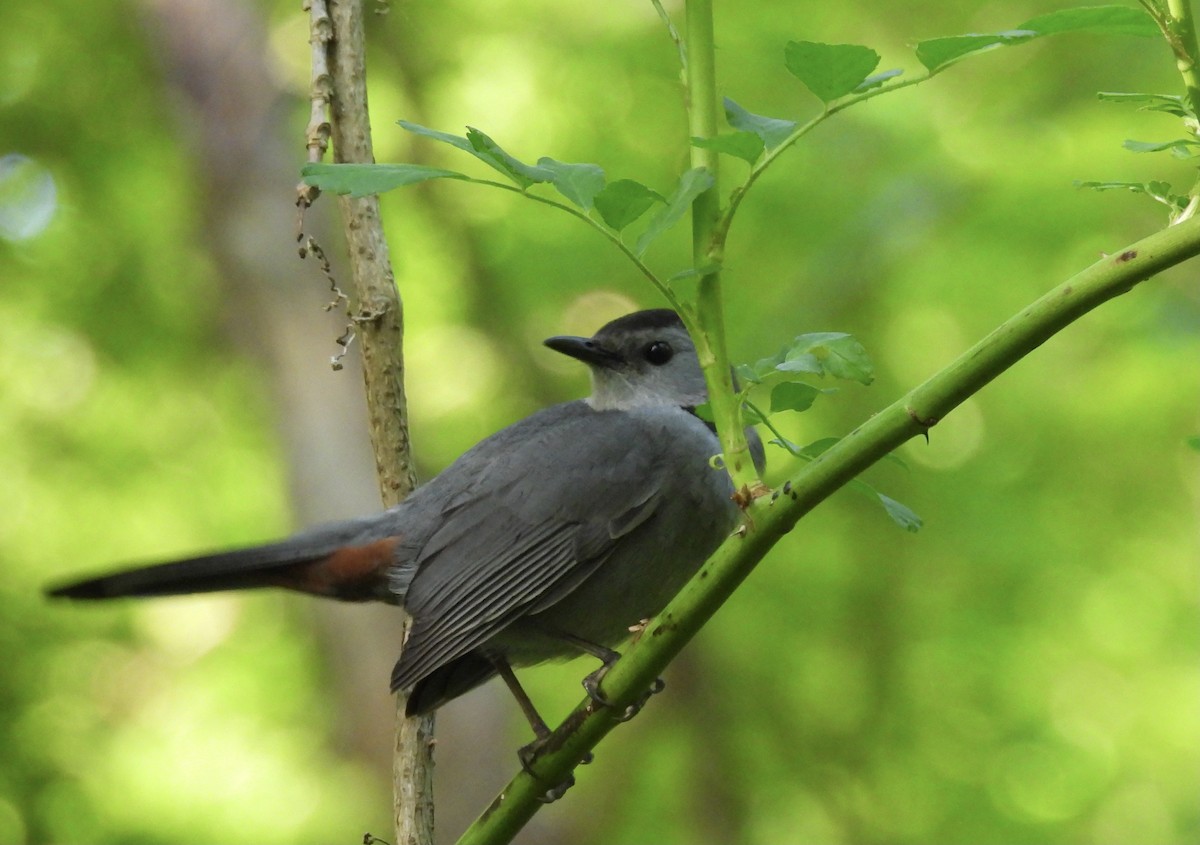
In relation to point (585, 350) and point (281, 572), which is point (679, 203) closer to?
point (281, 572)

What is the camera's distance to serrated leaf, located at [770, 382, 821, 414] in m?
1.74

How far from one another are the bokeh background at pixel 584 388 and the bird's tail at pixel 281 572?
2958 millimetres

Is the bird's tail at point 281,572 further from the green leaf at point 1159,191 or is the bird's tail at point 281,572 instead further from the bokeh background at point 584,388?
the bokeh background at point 584,388

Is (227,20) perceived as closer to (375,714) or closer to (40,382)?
(40,382)

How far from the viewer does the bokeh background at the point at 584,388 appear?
6294mm

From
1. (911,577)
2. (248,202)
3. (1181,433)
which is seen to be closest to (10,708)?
(248,202)

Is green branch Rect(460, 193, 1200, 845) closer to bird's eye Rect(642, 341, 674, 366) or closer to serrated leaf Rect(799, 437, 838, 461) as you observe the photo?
serrated leaf Rect(799, 437, 838, 461)

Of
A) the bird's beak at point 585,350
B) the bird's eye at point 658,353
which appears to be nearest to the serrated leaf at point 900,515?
the bird's beak at point 585,350

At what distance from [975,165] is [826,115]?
4640mm

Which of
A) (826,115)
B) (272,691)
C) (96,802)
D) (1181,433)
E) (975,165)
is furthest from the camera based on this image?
(272,691)

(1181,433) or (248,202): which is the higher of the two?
(248,202)

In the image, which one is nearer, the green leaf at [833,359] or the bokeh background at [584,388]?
the green leaf at [833,359]

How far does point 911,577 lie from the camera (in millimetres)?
7113

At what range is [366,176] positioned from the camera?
161 centimetres
